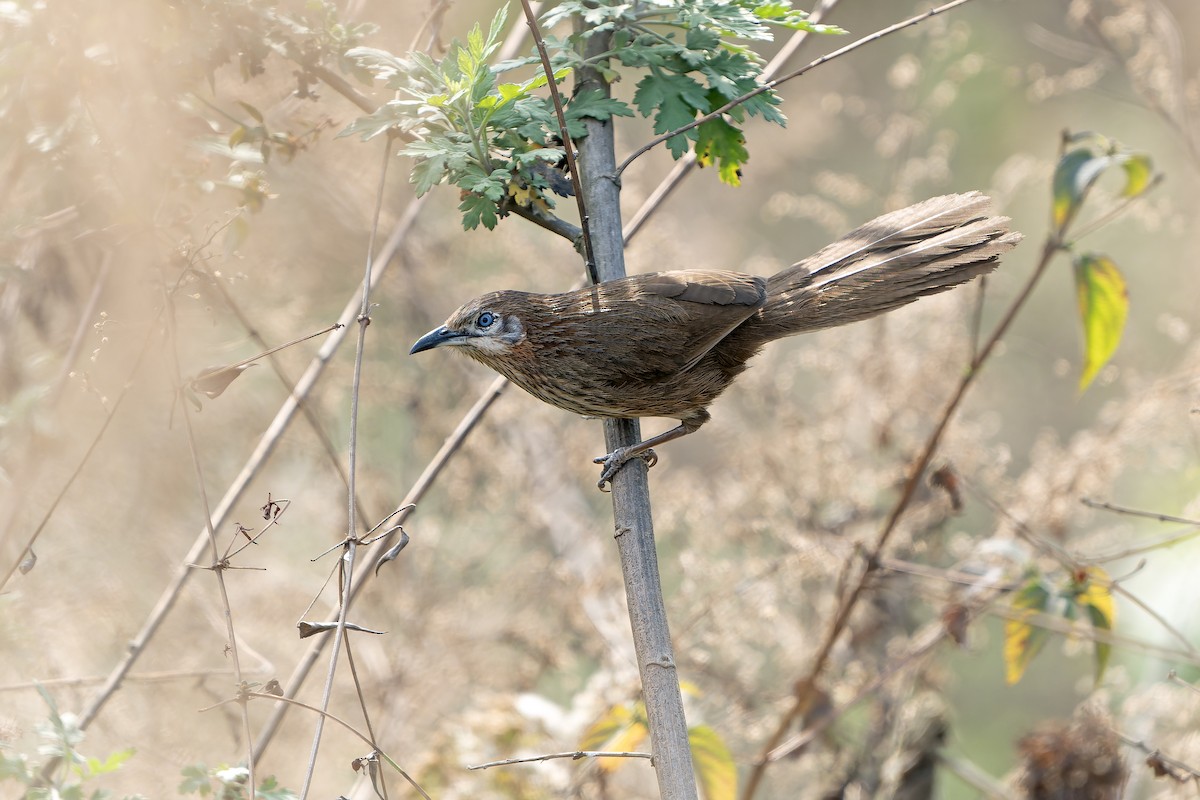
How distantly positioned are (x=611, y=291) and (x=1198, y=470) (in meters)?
2.49

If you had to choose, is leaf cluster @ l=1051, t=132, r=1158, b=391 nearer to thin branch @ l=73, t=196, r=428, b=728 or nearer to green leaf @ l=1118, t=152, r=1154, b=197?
green leaf @ l=1118, t=152, r=1154, b=197

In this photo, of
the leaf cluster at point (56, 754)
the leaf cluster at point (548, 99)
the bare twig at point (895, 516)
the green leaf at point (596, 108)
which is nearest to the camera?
the leaf cluster at point (56, 754)

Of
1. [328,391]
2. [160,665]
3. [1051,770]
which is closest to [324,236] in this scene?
[328,391]

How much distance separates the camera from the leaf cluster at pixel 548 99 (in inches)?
89.7

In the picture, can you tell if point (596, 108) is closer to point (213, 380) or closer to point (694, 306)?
point (694, 306)

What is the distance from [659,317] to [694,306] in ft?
0.42

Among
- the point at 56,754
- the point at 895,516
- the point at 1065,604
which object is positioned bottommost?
the point at 56,754

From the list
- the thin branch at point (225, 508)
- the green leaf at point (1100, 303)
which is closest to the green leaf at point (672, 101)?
the thin branch at point (225, 508)

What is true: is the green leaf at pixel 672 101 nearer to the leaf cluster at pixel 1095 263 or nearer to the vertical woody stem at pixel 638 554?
the vertical woody stem at pixel 638 554

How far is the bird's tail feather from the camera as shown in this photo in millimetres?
2762

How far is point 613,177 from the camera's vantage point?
2547 millimetres

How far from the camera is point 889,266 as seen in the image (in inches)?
117

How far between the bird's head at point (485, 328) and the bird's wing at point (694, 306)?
390 millimetres

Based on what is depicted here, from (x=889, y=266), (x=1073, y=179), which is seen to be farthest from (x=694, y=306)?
(x=1073, y=179)
